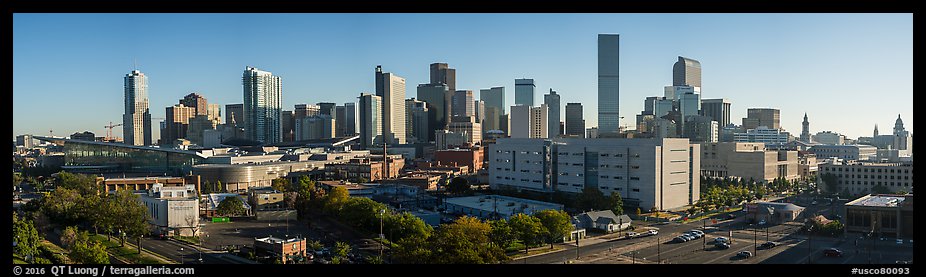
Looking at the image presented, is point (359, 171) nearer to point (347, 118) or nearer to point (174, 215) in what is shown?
point (174, 215)

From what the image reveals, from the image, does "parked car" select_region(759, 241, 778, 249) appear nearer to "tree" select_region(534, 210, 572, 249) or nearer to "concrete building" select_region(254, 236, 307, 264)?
"tree" select_region(534, 210, 572, 249)

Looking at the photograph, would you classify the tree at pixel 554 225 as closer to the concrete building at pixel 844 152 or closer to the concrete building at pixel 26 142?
the concrete building at pixel 844 152

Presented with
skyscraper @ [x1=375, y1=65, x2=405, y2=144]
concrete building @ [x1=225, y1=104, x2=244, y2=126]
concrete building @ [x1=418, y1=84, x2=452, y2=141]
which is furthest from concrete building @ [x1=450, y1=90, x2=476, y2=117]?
concrete building @ [x1=225, y1=104, x2=244, y2=126]

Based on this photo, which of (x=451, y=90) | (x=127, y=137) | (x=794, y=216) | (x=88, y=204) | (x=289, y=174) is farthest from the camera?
(x=451, y=90)

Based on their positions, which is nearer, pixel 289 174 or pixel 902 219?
pixel 902 219

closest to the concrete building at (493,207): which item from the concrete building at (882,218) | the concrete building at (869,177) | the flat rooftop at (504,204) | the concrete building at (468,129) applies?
the flat rooftop at (504,204)

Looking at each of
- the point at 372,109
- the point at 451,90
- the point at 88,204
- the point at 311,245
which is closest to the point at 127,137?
the point at 372,109

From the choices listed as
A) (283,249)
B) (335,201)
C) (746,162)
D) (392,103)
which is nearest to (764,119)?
(392,103)
